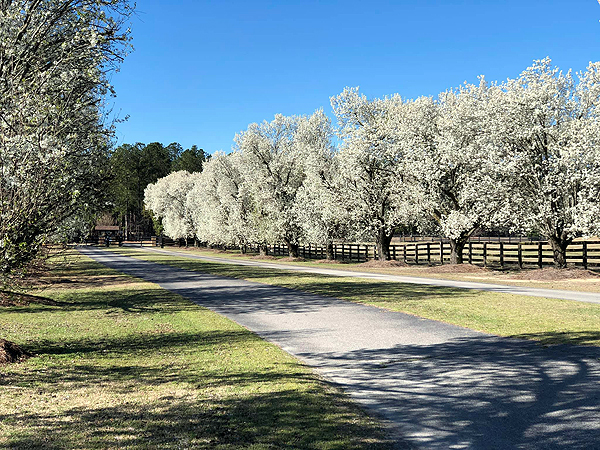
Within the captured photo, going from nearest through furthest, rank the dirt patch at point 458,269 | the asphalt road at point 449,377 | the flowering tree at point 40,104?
the asphalt road at point 449,377 < the flowering tree at point 40,104 < the dirt patch at point 458,269

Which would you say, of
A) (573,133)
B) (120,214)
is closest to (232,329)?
(573,133)

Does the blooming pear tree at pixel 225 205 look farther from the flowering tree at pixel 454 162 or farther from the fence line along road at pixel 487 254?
the flowering tree at pixel 454 162

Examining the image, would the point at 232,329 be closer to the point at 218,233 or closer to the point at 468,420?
the point at 468,420

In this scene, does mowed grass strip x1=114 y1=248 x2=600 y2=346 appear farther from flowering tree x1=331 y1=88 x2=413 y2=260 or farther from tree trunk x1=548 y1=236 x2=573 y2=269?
flowering tree x1=331 y1=88 x2=413 y2=260

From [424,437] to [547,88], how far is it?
82.5ft

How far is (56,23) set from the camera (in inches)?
384

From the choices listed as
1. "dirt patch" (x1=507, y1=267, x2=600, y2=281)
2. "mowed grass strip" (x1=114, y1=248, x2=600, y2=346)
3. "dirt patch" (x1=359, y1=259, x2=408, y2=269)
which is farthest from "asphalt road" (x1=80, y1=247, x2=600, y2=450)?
"dirt patch" (x1=359, y1=259, x2=408, y2=269)

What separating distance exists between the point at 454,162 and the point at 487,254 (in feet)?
24.5

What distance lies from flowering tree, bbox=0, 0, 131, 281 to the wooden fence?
26995 mm

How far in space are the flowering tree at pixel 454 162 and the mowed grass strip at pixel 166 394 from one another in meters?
21.0

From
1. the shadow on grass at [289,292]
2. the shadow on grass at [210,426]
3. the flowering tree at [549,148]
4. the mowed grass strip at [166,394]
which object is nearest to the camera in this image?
the shadow on grass at [210,426]

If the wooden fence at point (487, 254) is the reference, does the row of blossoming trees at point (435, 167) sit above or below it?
above

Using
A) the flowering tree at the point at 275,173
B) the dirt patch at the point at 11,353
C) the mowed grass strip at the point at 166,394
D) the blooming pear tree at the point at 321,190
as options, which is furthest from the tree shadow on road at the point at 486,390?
the flowering tree at the point at 275,173

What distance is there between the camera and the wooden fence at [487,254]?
28.9 meters
